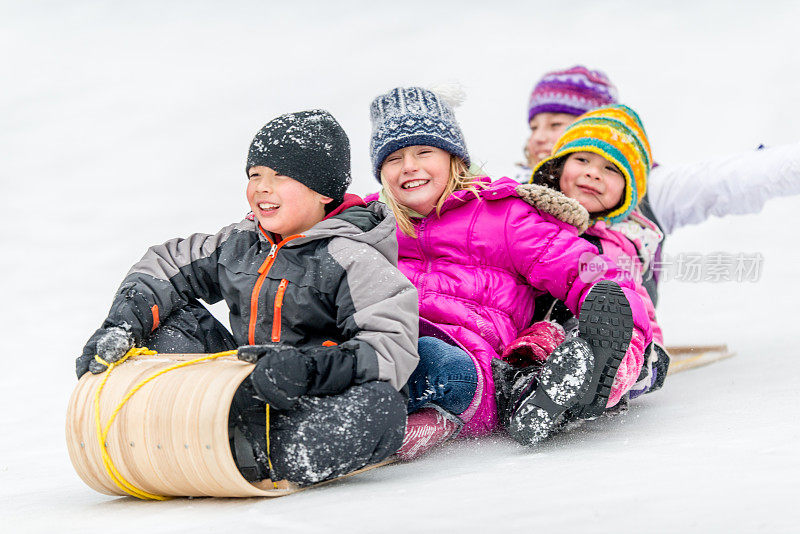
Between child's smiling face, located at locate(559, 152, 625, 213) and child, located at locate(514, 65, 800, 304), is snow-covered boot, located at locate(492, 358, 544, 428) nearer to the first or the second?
child's smiling face, located at locate(559, 152, 625, 213)

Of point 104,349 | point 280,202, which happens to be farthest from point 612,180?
point 104,349

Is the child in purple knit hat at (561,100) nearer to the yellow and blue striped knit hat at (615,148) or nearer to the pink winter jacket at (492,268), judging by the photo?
the yellow and blue striped knit hat at (615,148)

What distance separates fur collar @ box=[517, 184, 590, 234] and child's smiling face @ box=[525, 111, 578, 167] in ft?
3.69

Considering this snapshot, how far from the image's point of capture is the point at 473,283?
187 centimetres

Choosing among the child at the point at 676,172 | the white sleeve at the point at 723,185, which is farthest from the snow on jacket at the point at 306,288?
the white sleeve at the point at 723,185

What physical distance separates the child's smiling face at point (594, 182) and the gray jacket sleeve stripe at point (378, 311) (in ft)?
2.69

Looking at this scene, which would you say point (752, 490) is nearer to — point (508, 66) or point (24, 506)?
point (24, 506)

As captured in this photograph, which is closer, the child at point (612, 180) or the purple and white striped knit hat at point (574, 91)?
the child at point (612, 180)

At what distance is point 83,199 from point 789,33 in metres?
6.04

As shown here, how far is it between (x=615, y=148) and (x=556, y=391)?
92 cm

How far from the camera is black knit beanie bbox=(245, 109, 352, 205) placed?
5.39ft

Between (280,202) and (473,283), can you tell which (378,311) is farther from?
(473,283)

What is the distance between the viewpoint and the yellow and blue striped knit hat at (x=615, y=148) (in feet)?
7.25

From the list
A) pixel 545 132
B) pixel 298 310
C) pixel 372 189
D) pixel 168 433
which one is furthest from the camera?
pixel 372 189
